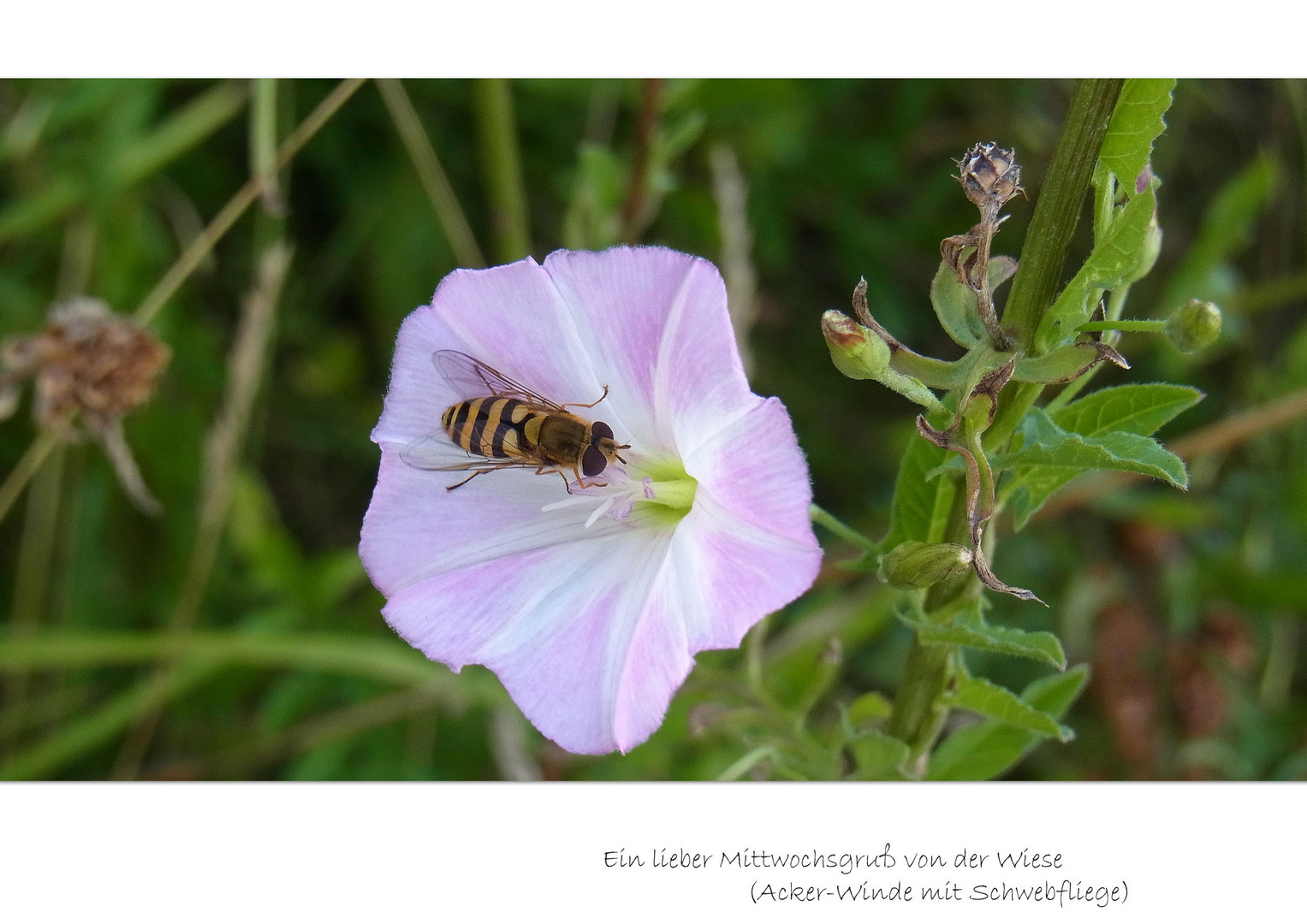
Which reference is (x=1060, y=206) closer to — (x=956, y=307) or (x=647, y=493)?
(x=956, y=307)

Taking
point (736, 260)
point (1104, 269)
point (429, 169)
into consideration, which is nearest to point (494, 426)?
point (1104, 269)

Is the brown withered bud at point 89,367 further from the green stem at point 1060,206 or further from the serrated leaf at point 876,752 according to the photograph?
the green stem at point 1060,206

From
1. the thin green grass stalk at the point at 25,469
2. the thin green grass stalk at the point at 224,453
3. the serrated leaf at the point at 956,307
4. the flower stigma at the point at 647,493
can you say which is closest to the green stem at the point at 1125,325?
the serrated leaf at the point at 956,307

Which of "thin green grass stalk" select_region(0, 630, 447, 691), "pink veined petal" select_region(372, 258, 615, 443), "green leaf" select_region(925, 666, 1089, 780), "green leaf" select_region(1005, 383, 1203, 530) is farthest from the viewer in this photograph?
"thin green grass stalk" select_region(0, 630, 447, 691)

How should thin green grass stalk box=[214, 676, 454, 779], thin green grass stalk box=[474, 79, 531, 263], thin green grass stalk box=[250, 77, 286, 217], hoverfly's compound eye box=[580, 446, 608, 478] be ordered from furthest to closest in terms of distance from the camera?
thin green grass stalk box=[214, 676, 454, 779]
thin green grass stalk box=[474, 79, 531, 263]
thin green grass stalk box=[250, 77, 286, 217]
hoverfly's compound eye box=[580, 446, 608, 478]

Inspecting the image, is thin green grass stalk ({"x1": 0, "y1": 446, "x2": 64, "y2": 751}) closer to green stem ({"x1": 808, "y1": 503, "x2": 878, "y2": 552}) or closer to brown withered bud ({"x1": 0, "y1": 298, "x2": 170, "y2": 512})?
brown withered bud ({"x1": 0, "y1": 298, "x2": 170, "y2": 512})

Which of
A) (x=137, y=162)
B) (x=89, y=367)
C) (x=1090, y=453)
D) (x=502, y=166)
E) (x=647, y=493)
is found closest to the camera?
(x=1090, y=453)

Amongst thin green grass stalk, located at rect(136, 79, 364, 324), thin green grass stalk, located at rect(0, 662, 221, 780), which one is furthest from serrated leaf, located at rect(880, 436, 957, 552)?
thin green grass stalk, located at rect(0, 662, 221, 780)
